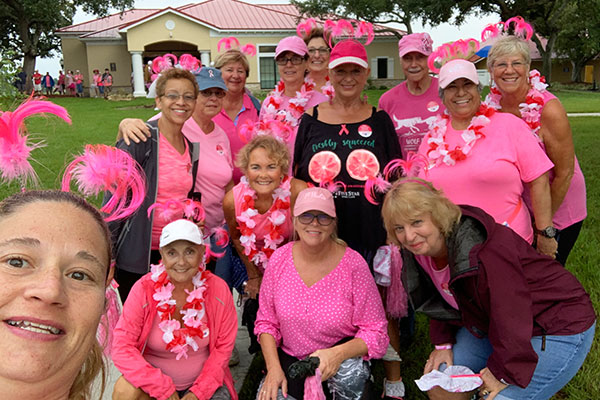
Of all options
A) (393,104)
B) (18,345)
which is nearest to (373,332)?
(393,104)

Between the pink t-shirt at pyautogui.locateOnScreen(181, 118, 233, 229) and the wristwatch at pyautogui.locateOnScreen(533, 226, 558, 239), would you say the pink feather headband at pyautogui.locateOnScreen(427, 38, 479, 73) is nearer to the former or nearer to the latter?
the wristwatch at pyautogui.locateOnScreen(533, 226, 558, 239)

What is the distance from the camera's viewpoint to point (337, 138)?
11.9ft

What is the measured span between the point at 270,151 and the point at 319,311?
115 cm

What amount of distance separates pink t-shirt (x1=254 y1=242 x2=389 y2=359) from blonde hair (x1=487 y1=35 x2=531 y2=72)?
1621mm

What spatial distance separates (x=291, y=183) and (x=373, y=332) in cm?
115

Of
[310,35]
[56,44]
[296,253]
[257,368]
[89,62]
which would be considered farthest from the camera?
[56,44]

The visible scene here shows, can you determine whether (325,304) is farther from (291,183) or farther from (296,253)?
(291,183)

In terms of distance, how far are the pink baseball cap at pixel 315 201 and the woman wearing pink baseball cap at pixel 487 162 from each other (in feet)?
2.03

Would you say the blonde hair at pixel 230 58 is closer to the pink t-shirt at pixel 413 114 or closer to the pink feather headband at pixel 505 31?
the pink t-shirt at pixel 413 114

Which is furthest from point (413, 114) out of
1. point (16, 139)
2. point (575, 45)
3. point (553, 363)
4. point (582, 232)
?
point (575, 45)

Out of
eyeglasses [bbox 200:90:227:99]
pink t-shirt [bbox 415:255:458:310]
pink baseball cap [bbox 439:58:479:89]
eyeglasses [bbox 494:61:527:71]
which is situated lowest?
pink t-shirt [bbox 415:255:458:310]

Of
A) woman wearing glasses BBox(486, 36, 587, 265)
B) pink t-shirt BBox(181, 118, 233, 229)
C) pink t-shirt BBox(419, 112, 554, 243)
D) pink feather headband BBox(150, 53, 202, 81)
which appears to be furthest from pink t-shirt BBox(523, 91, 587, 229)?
pink feather headband BBox(150, 53, 202, 81)

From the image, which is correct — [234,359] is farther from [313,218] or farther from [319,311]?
[313,218]

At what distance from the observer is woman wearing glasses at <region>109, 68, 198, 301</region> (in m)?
3.30
